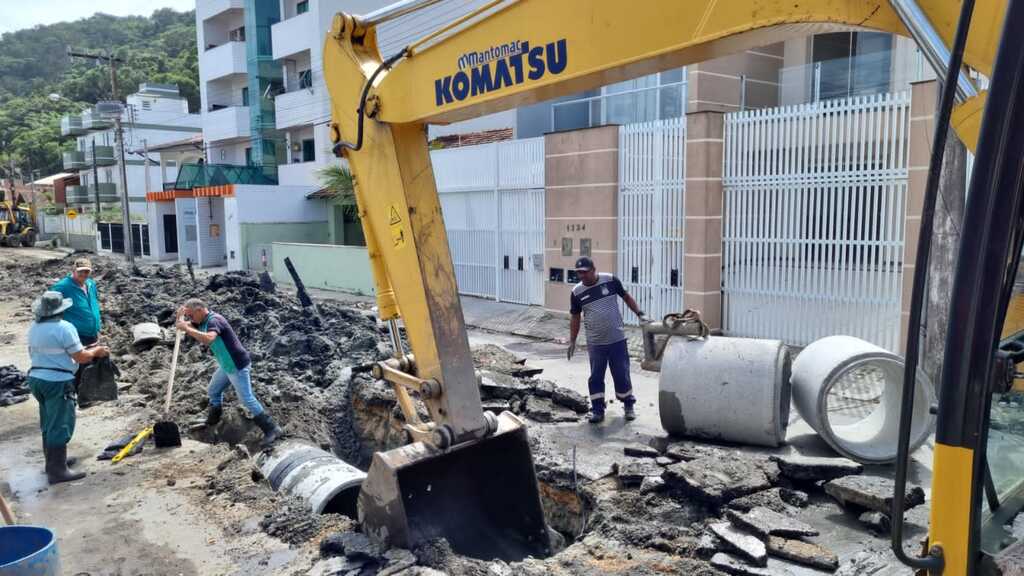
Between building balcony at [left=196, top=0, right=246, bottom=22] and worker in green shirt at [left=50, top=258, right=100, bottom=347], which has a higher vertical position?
building balcony at [left=196, top=0, right=246, bottom=22]

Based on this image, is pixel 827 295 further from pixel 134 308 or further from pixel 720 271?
pixel 134 308

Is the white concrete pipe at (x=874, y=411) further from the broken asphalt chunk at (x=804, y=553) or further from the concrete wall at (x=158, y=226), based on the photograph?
the concrete wall at (x=158, y=226)

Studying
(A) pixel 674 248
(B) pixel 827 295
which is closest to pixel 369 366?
(A) pixel 674 248

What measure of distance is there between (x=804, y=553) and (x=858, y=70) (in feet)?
31.6

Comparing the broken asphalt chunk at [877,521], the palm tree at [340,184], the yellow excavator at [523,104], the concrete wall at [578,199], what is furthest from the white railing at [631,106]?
the broken asphalt chunk at [877,521]

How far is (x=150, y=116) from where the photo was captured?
160 feet

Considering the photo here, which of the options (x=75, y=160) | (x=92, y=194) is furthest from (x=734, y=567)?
(x=75, y=160)

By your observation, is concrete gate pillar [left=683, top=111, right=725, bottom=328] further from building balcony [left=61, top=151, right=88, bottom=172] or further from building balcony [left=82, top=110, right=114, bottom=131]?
building balcony [left=61, top=151, right=88, bottom=172]

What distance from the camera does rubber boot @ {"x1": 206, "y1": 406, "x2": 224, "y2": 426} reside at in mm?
8320

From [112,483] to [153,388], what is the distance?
3.54 meters

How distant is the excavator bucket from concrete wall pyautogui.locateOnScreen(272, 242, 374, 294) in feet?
46.6

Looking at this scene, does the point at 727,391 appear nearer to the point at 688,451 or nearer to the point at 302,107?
the point at 688,451

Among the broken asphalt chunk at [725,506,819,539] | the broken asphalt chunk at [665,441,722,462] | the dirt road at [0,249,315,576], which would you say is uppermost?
the broken asphalt chunk at [665,441,722,462]

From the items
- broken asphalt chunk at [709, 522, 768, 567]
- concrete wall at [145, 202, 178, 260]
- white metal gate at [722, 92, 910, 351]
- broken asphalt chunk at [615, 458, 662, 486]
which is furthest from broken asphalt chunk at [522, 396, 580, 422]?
concrete wall at [145, 202, 178, 260]
